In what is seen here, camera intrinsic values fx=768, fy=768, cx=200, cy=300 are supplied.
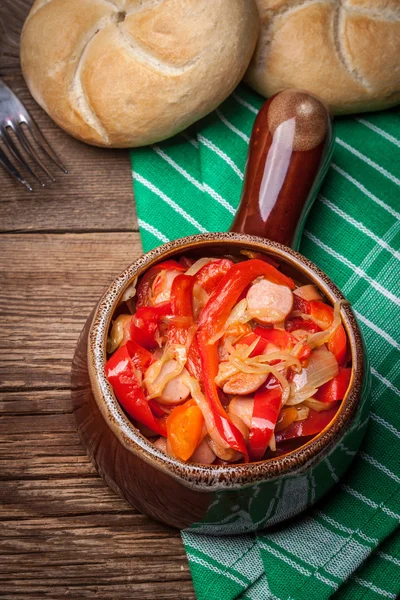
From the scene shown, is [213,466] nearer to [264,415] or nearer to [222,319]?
[264,415]

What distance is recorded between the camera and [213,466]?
52.6 inches

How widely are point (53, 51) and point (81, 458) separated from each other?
104 cm

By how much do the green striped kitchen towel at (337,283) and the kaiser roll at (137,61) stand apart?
0.13 m

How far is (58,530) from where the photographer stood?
1.68 m

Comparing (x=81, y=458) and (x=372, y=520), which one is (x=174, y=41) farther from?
(x=372, y=520)

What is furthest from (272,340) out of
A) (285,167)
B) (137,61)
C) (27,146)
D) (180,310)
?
(27,146)

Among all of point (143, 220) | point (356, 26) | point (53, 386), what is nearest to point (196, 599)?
point (53, 386)

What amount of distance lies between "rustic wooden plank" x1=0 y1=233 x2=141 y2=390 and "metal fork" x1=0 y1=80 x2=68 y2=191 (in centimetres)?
20

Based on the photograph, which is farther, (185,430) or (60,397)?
(60,397)

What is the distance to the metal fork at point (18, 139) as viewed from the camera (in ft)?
6.75

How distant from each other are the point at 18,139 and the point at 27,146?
0.05 m

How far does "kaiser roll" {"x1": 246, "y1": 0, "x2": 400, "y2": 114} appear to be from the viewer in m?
1.98

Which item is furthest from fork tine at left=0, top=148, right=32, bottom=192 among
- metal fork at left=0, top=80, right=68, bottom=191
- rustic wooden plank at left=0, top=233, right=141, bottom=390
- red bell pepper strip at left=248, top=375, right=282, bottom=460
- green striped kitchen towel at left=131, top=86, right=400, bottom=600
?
red bell pepper strip at left=248, top=375, right=282, bottom=460

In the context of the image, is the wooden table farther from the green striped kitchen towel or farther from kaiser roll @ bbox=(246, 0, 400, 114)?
kaiser roll @ bbox=(246, 0, 400, 114)
